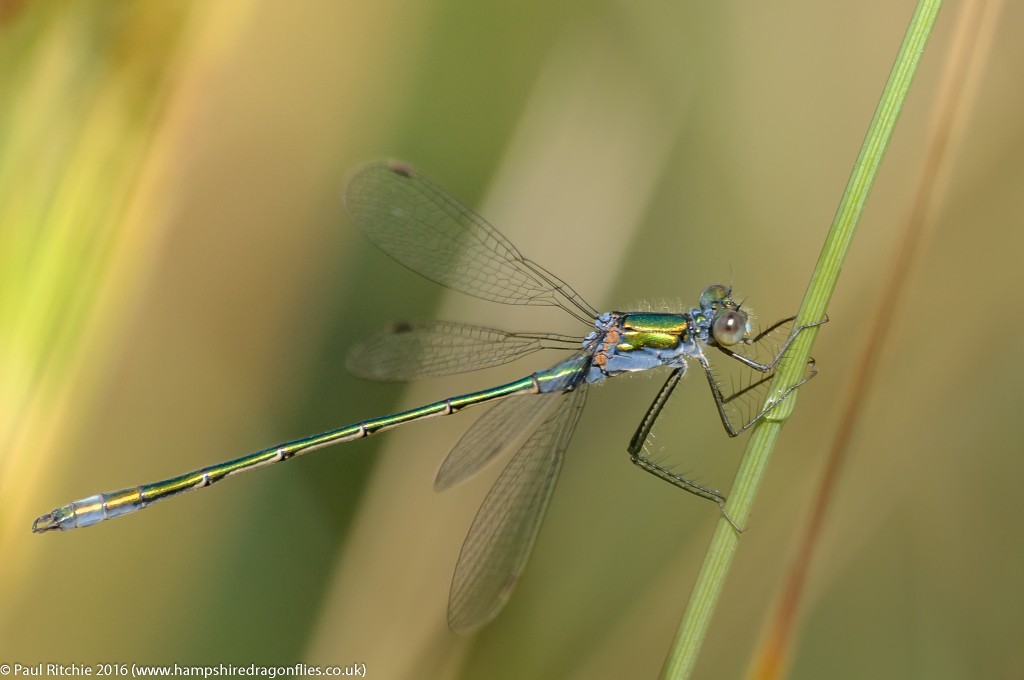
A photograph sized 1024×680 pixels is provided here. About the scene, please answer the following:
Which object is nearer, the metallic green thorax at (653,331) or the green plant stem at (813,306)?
the green plant stem at (813,306)

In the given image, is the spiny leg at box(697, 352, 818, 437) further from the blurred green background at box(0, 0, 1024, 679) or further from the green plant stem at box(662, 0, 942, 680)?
the green plant stem at box(662, 0, 942, 680)

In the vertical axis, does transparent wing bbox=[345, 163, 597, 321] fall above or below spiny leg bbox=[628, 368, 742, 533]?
above

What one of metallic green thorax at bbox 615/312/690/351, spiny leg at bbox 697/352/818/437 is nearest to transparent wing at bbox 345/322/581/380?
metallic green thorax at bbox 615/312/690/351

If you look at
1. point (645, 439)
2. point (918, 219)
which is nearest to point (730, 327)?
point (645, 439)

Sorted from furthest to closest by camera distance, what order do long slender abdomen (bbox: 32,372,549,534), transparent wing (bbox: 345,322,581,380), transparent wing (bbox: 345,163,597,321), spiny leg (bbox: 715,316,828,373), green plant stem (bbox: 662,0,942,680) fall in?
transparent wing (bbox: 345,322,581,380) → transparent wing (bbox: 345,163,597,321) → long slender abdomen (bbox: 32,372,549,534) → spiny leg (bbox: 715,316,828,373) → green plant stem (bbox: 662,0,942,680)

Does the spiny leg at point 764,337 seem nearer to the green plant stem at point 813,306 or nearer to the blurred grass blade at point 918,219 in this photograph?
the green plant stem at point 813,306

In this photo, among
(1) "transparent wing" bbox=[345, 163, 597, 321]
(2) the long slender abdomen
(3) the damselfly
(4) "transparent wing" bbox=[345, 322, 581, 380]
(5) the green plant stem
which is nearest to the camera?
(5) the green plant stem

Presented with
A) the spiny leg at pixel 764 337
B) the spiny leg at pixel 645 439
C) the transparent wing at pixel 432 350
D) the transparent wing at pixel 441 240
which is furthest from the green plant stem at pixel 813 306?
the transparent wing at pixel 432 350

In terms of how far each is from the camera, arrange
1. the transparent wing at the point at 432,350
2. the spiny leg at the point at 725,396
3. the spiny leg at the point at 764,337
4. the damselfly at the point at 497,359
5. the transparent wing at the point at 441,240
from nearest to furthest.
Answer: the spiny leg at the point at 764,337 → the spiny leg at the point at 725,396 → the damselfly at the point at 497,359 → the transparent wing at the point at 441,240 → the transparent wing at the point at 432,350

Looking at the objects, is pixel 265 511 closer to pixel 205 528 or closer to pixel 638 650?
pixel 205 528
